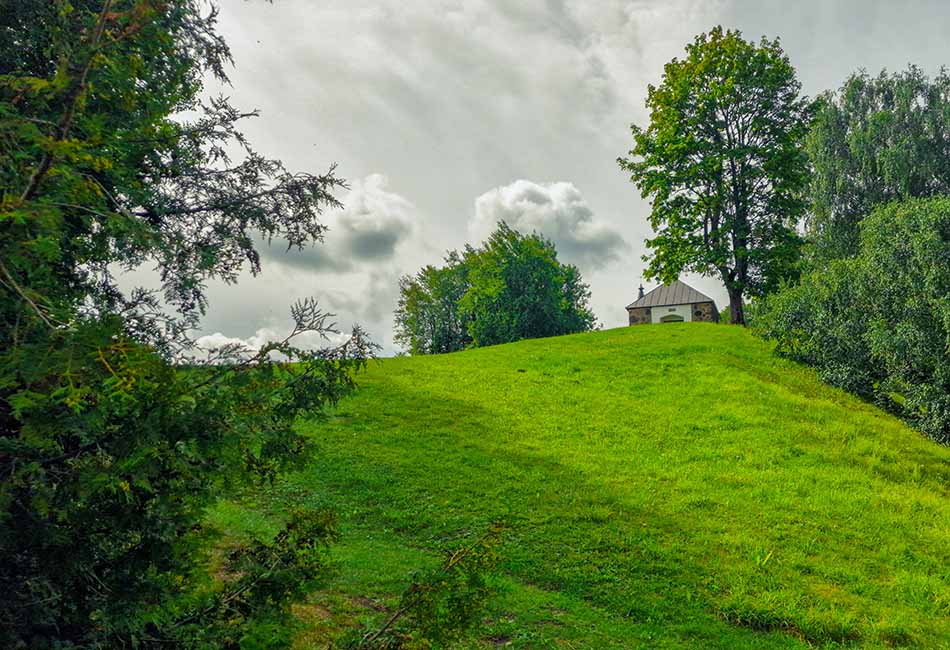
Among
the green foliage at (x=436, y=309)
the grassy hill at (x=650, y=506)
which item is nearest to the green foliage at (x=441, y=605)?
the grassy hill at (x=650, y=506)

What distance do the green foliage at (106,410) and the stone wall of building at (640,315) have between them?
58.7m

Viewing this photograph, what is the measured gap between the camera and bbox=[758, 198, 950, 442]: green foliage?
54.9 ft

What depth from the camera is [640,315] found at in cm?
6025

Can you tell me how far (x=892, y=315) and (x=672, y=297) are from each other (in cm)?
4105

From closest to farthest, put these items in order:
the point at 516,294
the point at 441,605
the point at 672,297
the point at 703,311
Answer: the point at 441,605 → the point at 516,294 → the point at 703,311 → the point at 672,297

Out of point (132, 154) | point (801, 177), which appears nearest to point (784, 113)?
point (801, 177)

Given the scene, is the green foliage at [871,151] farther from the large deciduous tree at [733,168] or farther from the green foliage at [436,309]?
the green foliage at [436,309]

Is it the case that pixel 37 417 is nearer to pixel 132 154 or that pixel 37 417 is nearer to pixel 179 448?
pixel 179 448

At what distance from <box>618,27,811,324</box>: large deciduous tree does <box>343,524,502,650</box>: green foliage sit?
2886cm

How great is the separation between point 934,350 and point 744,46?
21246 mm

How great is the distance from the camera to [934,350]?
55.2 feet

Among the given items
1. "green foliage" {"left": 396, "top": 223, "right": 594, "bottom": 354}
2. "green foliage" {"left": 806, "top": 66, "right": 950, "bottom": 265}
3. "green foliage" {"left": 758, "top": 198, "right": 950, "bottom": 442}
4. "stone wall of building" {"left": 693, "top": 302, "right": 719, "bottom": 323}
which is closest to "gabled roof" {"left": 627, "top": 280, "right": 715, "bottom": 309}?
"stone wall of building" {"left": 693, "top": 302, "right": 719, "bottom": 323}

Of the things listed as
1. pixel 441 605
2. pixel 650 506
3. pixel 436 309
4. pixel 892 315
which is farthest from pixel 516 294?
pixel 441 605

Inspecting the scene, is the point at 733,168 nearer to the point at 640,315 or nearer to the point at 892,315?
the point at 892,315
